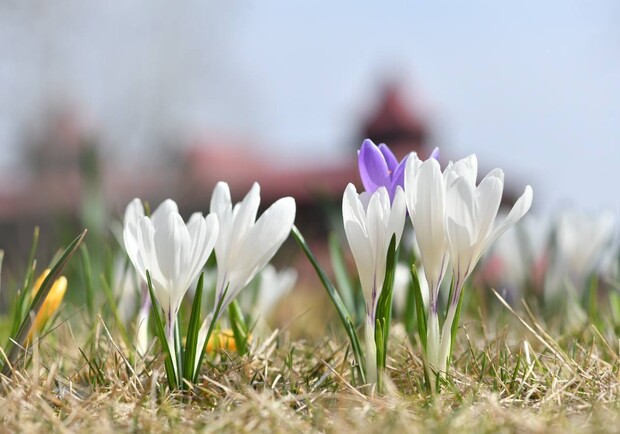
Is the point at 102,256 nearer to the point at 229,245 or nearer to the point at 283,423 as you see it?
the point at 229,245

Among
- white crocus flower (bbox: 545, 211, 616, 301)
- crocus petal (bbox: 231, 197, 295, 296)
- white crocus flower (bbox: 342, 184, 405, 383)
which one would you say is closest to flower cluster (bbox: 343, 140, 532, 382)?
white crocus flower (bbox: 342, 184, 405, 383)

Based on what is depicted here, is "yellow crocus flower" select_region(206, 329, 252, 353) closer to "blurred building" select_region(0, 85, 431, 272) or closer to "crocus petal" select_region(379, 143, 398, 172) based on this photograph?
"crocus petal" select_region(379, 143, 398, 172)

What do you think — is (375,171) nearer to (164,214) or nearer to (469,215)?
(469,215)

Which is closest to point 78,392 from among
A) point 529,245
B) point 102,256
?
point 102,256

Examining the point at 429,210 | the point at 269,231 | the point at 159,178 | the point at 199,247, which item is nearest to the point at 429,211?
the point at 429,210

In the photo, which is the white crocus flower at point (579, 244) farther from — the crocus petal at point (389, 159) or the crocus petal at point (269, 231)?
the crocus petal at point (269, 231)

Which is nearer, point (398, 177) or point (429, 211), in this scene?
point (429, 211)
